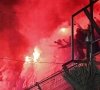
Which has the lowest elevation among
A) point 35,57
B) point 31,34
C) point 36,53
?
point 35,57

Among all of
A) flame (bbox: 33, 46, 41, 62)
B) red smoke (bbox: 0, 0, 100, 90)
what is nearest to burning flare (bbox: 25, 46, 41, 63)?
flame (bbox: 33, 46, 41, 62)

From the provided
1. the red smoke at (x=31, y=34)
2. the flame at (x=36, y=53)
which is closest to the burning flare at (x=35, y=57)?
the flame at (x=36, y=53)

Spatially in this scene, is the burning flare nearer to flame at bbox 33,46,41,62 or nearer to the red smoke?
flame at bbox 33,46,41,62

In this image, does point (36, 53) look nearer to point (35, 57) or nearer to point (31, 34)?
point (35, 57)

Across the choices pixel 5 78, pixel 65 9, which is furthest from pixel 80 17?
pixel 5 78

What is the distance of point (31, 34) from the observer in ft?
48.1

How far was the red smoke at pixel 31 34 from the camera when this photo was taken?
14008mm

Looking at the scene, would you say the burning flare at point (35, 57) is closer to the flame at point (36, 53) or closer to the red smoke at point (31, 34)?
the flame at point (36, 53)

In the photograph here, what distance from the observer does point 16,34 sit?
1431 centimetres

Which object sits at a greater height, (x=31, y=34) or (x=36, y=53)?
(x=31, y=34)

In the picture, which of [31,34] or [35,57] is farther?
[31,34]

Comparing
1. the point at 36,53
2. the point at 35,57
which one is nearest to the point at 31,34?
the point at 36,53

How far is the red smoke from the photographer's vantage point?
1401cm

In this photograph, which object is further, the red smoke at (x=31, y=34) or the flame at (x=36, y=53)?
the flame at (x=36, y=53)
